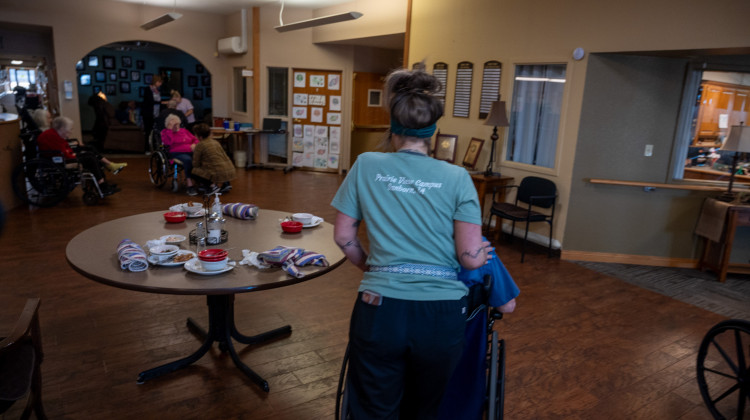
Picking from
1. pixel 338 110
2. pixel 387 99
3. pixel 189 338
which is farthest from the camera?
pixel 338 110

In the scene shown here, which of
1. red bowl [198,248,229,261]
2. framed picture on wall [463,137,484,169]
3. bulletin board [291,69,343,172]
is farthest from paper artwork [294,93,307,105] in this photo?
red bowl [198,248,229,261]

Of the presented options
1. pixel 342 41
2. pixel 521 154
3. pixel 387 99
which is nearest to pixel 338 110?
pixel 342 41

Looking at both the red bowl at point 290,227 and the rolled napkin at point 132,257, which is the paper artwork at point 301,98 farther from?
the rolled napkin at point 132,257

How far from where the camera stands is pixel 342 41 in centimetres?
949

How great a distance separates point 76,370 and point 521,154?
5.08 metres

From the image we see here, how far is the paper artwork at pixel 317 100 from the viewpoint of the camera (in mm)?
A: 10297

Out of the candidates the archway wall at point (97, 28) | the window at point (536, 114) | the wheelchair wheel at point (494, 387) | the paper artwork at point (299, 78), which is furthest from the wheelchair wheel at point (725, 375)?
the archway wall at point (97, 28)

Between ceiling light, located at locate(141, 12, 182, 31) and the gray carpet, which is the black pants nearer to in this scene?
the gray carpet

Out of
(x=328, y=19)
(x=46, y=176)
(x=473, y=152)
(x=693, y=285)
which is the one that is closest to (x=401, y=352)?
(x=693, y=285)

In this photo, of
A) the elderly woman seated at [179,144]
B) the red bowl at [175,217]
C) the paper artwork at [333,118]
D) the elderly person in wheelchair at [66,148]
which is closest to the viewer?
the red bowl at [175,217]

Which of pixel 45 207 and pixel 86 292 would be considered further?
pixel 45 207

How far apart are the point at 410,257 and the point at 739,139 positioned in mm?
4694

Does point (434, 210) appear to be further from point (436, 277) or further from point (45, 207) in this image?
point (45, 207)

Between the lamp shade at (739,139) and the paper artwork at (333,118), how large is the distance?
22.9ft
